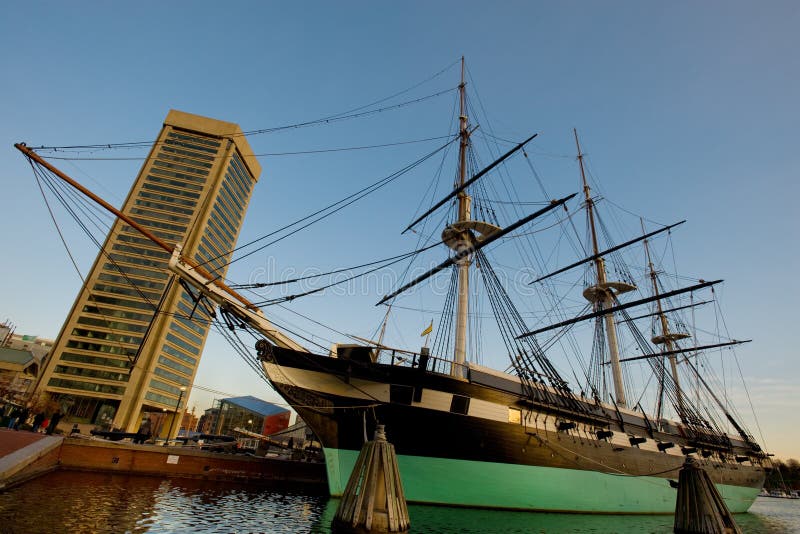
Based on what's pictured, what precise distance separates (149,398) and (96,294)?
2041 centimetres

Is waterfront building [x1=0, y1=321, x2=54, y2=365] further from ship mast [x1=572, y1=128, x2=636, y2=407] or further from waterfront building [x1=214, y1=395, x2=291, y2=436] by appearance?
A: ship mast [x1=572, y1=128, x2=636, y2=407]

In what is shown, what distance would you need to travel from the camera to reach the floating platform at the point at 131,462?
500 inches

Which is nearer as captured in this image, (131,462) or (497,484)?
(497,484)

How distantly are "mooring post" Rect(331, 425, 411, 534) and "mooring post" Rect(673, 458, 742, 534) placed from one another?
7.65 meters

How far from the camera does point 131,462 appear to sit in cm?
1642

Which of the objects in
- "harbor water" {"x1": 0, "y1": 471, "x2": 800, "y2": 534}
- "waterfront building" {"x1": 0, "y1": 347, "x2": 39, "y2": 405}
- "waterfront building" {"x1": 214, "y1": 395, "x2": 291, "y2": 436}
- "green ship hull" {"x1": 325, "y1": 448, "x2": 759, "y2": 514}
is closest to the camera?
"harbor water" {"x1": 0, "y1": 471, "x2": 800, "y2": 534}

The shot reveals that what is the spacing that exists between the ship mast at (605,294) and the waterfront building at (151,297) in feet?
149

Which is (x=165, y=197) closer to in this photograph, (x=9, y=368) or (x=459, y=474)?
(x=9, y=368)

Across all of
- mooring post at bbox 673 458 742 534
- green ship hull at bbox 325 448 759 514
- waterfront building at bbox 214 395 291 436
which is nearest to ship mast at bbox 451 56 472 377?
green ship hull at bbox 325 448 759 514

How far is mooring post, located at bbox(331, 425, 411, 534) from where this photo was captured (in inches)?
337

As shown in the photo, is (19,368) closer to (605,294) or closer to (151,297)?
(151,297)

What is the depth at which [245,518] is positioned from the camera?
10.3 meters

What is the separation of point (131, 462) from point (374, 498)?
13.3 m

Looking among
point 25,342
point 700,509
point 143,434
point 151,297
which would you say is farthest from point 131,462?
point 25,342
